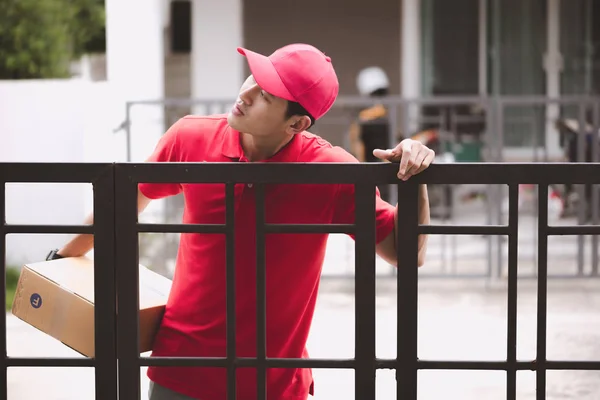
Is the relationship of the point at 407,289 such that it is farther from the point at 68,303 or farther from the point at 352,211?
the point at 68,303

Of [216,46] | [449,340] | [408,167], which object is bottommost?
[449,340]

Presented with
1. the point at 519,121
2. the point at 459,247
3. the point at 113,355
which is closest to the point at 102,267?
the point at 113,355

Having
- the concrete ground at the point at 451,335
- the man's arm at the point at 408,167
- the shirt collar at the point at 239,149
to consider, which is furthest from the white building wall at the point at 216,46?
the man's arm at the point at 408,167

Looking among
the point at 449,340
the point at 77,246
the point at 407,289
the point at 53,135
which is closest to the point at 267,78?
the point at 407,289

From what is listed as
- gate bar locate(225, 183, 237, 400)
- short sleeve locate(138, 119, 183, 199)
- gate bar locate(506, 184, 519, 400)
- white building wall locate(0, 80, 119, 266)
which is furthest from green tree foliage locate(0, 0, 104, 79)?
gate bar locate(506, 184, 519, 400)

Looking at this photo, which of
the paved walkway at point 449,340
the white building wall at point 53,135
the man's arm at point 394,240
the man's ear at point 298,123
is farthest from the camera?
the white building wall at point 53,135

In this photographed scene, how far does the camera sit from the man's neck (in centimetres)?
259

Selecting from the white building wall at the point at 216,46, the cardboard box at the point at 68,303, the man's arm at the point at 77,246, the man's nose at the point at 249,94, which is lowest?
the cardboard box at the point at 68,303

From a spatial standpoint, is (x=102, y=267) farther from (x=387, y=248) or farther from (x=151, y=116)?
(x=151, y=116)

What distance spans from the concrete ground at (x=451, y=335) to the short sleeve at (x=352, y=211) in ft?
8.37

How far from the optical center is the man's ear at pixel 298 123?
2529 millimetres

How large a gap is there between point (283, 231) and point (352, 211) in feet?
1.09

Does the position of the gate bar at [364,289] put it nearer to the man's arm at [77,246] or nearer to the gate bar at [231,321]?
the gate bar at [231,321]

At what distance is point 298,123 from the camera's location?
2.55m
